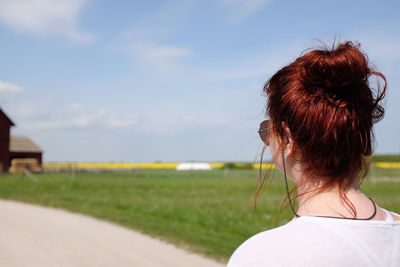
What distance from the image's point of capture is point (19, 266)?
6.42 metres

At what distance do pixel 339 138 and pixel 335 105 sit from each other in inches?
4.3

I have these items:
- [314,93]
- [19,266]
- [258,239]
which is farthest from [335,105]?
[19,266]

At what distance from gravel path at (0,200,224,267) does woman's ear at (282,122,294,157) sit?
5.53 m

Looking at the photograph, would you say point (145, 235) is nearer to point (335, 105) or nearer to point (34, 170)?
point (335, 105)

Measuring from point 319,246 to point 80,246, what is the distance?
24.4ft

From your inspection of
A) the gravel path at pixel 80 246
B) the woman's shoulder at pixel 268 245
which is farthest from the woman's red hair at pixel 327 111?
the gravel path at pixel 80 246

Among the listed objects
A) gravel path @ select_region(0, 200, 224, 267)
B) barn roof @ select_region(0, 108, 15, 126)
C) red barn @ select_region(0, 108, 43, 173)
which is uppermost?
barn roof @ select_region(0, 108, 15, 126)

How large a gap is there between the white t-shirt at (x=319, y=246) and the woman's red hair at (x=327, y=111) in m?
0.16

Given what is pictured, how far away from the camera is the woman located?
1.13 metres

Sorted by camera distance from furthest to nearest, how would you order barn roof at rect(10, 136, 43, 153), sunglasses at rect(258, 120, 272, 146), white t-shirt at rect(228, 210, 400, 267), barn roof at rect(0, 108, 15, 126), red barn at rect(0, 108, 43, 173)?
1. barn roof at rect(10, 136, 43, 153)
2. barn roof at rect(0, 108, 15, 126)
3. red barn at rect(0, 108, 43, 173)
4. sunglasses at rect(258, 120, 272, 146)
5. white t-shirt at rect(228, 210, 400, 267)

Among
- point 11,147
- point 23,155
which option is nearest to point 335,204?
point 23,155

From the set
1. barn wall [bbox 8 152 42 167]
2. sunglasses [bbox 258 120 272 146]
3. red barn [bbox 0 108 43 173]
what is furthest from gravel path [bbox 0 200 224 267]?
barn wall [bbox 8 152 42 167]

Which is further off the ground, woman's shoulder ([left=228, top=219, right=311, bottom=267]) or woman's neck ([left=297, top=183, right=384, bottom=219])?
woman's neck ([left=297, top=183, right=384, bottom=219])

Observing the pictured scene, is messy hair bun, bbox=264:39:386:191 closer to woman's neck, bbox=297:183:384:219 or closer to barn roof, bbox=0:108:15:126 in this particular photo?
woman's neck, bbox=297:183:384:219
